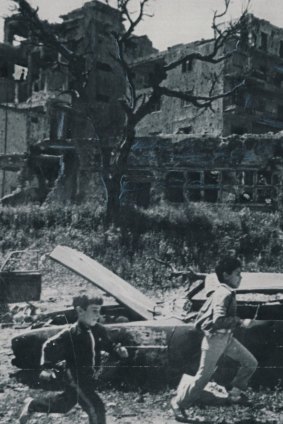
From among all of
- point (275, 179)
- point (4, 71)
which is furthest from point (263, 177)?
point (4, 71)

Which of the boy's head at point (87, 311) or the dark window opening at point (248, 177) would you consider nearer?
the boy's head at point (87, 311)

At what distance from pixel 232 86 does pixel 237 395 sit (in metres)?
24.9

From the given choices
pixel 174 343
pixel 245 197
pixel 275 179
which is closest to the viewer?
pixel 174 343

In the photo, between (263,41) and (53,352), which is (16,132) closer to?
(263,41)

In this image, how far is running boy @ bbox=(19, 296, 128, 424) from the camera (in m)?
4.65

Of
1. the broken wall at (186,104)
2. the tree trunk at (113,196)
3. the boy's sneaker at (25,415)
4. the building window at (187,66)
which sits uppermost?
the building window at (187,66)

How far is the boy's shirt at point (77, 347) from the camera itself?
4668 mm

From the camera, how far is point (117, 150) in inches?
667

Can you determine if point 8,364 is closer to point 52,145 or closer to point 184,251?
point 184,251

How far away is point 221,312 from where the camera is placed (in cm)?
445

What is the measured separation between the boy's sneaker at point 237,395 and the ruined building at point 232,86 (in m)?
23.0

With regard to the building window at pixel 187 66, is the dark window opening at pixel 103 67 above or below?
above

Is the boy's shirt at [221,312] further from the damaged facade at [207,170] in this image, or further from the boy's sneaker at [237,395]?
the damaged facade at [207,170]

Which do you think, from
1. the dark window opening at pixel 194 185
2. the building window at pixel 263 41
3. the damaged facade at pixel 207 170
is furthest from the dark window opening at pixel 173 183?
the building window at pixel 263 41
